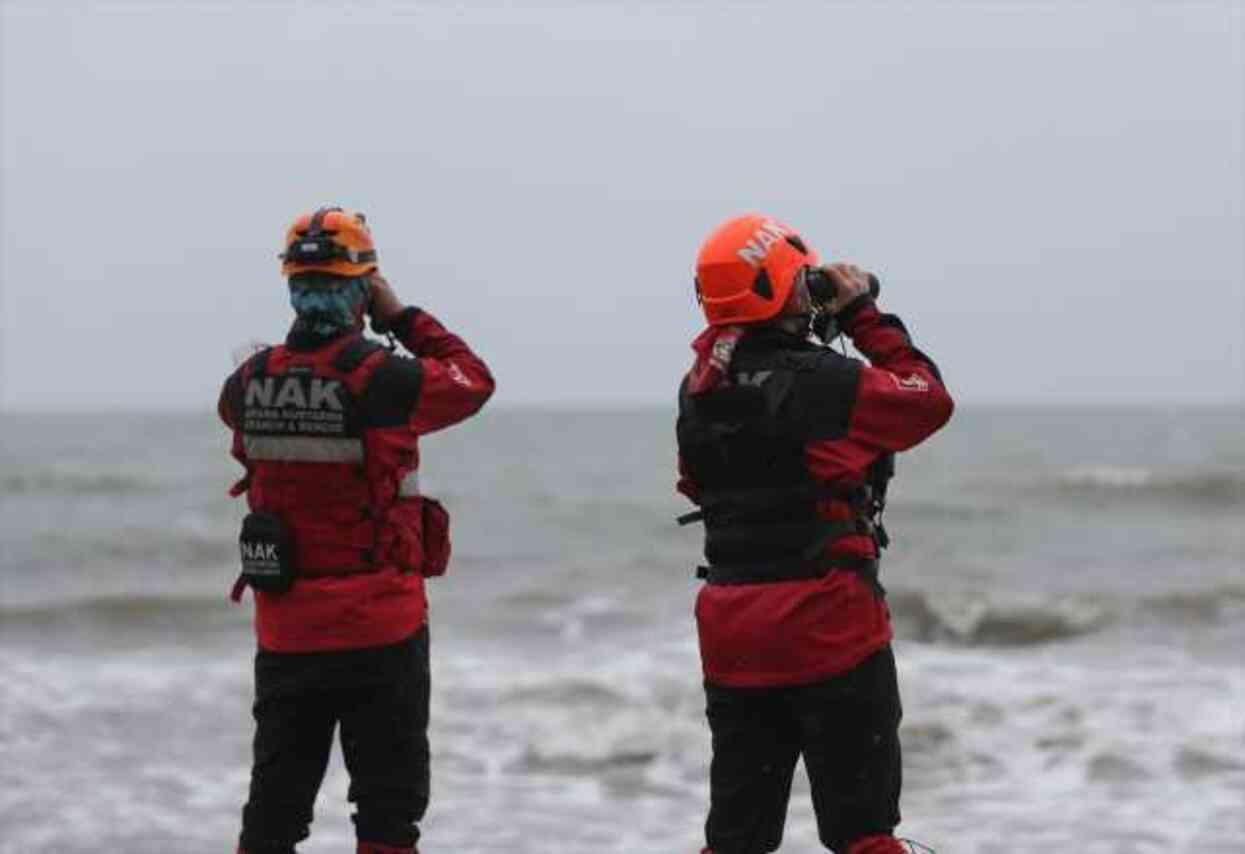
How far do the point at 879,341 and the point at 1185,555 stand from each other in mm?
18663

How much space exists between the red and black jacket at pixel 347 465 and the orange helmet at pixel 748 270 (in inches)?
26.7

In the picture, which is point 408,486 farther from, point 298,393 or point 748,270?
point 748,270

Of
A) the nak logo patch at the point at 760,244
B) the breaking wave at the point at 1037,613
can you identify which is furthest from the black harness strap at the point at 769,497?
the breaking wave at the point at 1037,613

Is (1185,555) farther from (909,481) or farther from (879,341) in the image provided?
(879,341)

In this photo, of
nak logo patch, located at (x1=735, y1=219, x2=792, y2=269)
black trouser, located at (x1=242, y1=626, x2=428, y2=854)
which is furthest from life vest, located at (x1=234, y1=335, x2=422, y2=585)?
nak logo patch, located at (x1=735, y1=219, x2=792, y2=269)

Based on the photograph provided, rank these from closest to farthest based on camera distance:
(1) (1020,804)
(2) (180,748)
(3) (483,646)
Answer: (1) (1020,804) < (2) (180,748) < (3) (483,646)

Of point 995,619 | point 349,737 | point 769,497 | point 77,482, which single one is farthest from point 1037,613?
point 77,482

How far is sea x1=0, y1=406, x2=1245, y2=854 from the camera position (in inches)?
339

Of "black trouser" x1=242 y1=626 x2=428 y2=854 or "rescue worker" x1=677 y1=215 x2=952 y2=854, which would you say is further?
"black trouser" x1=242 y1=626 x2=428 y2=854

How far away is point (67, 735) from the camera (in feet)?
34.7

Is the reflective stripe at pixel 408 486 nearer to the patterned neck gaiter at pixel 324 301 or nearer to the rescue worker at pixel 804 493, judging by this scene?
the patterned neck gaiter at pixel 324 301

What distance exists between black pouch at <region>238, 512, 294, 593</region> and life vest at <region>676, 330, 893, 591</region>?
3.40 feet

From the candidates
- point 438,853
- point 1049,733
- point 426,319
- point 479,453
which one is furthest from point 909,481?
point 426,319

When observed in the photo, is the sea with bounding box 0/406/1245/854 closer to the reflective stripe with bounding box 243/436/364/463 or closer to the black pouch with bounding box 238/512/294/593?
the black pouch with bounding box 238/512/294/593
